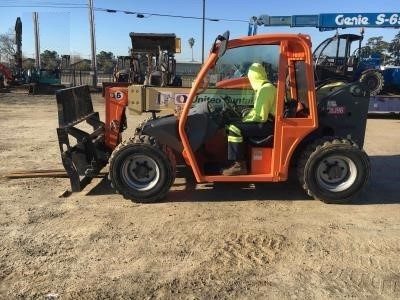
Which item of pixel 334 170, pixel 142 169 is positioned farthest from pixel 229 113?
pixel 334 170

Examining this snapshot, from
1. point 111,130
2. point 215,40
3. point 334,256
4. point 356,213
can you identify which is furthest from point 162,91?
point 334,256

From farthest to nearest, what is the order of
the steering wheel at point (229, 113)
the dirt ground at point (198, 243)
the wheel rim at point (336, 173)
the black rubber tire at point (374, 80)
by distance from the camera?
the black rubber tire at point (374, 80)
the steering wheel at point (229, 113)
the wheel rim at point (336, 173)
the dirt ground at point (198, 243)

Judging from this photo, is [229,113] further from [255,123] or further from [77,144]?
[77,144]

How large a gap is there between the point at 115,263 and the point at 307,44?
3.45 m

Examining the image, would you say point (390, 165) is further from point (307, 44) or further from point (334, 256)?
point (334, 256)

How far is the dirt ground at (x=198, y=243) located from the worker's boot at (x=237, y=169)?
377 mm

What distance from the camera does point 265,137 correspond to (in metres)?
6.23

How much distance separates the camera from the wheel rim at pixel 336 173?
20.3ft

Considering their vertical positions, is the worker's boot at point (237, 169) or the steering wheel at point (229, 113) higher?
the steering wheel at point (229, 113)

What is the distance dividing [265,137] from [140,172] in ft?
5.38

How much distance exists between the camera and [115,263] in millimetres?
4461

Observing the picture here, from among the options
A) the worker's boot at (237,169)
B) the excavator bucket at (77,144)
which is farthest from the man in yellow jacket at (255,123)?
the excavator bucket at (77,144)

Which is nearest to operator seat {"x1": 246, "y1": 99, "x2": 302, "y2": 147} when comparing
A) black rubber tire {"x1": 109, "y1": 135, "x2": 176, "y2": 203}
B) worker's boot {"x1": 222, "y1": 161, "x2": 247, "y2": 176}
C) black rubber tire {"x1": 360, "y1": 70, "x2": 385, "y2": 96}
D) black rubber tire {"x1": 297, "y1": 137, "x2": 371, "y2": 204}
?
worker's boot {"x1": 222, "y1": 161, "x2": 247, "y2": 176}

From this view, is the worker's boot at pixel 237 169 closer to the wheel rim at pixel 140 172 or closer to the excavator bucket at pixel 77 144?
Answer: the wheel rim at pixel 140 172
